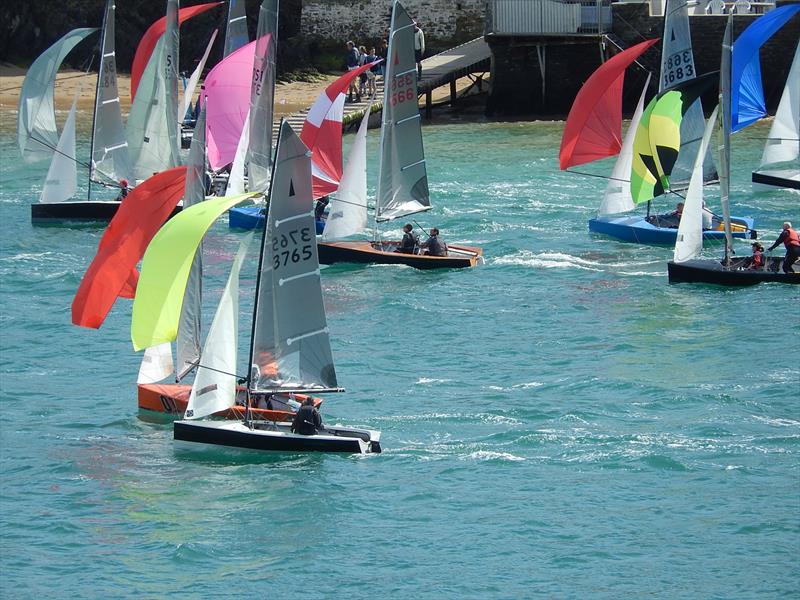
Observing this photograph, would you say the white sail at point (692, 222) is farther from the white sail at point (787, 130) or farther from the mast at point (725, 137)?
the white sail at point (787, 130)

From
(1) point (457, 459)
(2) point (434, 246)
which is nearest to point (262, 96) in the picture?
(2) point (434, 246)

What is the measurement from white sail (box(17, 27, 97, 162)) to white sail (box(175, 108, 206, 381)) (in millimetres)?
19549

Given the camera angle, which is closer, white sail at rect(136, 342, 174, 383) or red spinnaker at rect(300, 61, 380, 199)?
white sail at rect(136, 342, 174, 383)

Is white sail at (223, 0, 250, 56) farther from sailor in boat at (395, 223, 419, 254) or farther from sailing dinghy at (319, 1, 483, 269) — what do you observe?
sailor in boat at (395, 223, 419, 254)

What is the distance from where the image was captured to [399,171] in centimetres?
4247

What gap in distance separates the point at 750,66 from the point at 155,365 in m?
24.2

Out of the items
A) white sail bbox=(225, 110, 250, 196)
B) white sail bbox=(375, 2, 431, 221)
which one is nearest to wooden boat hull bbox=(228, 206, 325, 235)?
white sail bbox=(225, 110, 250, 196)

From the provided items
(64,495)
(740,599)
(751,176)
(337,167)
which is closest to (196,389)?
(64,495)

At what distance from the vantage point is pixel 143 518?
80.4 ft

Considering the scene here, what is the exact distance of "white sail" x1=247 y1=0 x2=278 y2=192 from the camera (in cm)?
4397

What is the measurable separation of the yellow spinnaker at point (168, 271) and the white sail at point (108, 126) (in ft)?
70.8

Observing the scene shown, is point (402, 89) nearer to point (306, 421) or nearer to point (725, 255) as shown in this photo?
point (725, 255)

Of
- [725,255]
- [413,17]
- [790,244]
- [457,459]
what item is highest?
[413,17]

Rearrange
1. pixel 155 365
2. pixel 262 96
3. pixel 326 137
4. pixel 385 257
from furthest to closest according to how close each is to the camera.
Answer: pixel 262 96, pixel 326 137, pixel 385 257, pixel 155 365
